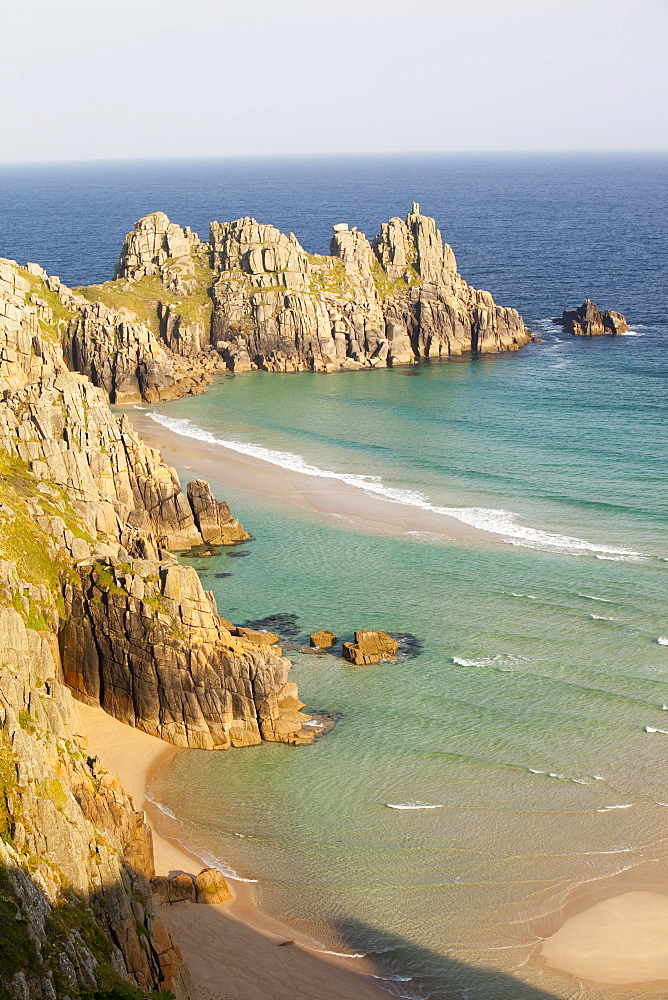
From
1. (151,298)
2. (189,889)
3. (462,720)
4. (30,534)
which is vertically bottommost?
(189,889)

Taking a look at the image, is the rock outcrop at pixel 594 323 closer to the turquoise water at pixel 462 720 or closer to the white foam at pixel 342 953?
the turquoise water at pixel 462 720

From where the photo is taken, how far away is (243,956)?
119 ft

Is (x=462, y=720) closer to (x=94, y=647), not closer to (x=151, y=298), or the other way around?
(x=94, y=647)

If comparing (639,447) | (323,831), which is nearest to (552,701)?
(323,831)

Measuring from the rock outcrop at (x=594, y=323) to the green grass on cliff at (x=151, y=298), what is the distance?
4817 cm

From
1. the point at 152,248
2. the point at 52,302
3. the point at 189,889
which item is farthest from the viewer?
the point at 152,248

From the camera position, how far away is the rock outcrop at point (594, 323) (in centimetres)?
14175

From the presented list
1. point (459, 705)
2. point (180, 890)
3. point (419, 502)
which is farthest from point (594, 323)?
point (180, 890)

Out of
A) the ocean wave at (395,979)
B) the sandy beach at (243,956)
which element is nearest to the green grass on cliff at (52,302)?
the sandy beach at (243,956)

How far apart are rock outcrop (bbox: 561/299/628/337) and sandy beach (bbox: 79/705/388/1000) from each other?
112m

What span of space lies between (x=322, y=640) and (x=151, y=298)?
8328 cm

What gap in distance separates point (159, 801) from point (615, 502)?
45426 mm

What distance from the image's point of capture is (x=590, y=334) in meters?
142

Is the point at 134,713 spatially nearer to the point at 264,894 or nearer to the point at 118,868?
the point at 264,894
